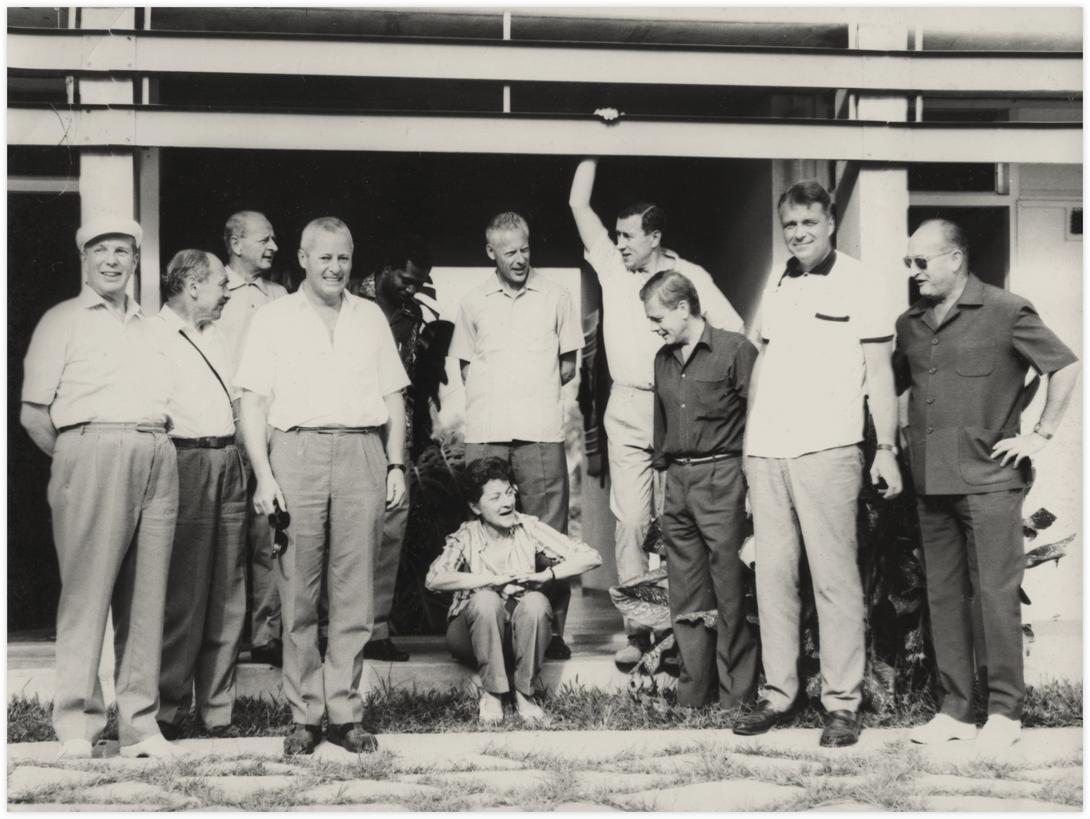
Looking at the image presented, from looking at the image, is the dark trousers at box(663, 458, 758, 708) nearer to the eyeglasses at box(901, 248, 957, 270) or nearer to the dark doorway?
the eyeglasses at box(901, 248, 957, 270)

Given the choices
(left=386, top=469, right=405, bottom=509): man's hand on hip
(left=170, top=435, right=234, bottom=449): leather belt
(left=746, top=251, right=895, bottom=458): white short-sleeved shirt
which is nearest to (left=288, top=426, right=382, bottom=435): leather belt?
(left=386, top=469, right=405, bottom=509): man's hand on hip

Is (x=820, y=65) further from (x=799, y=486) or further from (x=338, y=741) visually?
(x=338, y=741)

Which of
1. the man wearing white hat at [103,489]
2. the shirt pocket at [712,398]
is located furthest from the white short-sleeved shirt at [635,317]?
the man wearing white hat at [103,489]

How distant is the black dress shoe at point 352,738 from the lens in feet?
15.2

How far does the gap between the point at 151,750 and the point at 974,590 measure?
303 centimetres

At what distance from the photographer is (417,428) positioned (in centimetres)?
665

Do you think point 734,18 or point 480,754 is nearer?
point 480,754

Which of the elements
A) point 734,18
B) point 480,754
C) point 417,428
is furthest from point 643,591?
point 734,18

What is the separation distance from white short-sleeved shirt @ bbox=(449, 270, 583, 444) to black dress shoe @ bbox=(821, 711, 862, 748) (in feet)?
5.68

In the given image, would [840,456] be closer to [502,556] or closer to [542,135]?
[502,556]

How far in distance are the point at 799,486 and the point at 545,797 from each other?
1.51 meters

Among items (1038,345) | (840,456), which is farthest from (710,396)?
(1038,345)

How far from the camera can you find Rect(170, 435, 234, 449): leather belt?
16.3ft

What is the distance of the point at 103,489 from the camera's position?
15.0ft
